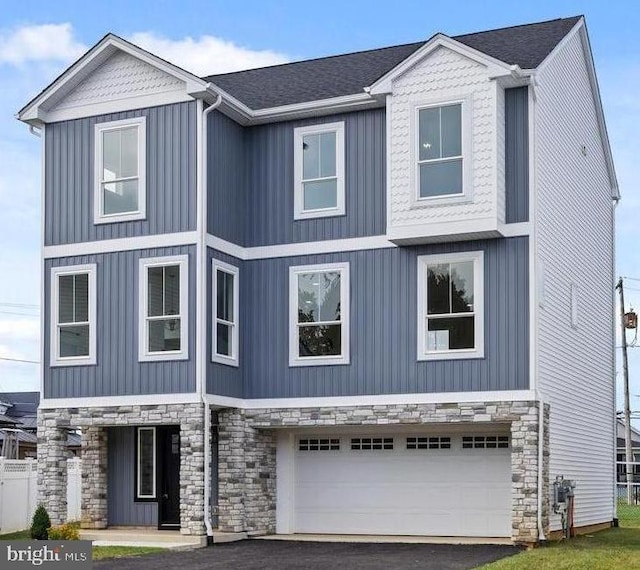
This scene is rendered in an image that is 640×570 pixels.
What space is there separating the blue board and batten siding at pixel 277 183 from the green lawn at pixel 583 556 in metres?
6.89

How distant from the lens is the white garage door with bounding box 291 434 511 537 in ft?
71.9

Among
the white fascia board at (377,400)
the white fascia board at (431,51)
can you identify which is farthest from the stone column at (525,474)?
the white fascia board at (431,51)

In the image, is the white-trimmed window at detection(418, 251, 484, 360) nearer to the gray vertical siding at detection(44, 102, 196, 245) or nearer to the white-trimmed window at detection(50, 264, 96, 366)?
the gray vertical siding at detection(44, 102, 196, 245)

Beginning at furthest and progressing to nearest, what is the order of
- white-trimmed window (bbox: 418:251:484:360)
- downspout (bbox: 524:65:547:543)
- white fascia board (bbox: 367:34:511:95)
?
1. white-trimmed window (bbox: 418:251:484:360)
2. white fascia board (bbox: 367:34:511:95)
3. downspout (bbox: 524:65:547:543)

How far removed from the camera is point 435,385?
21203 mm

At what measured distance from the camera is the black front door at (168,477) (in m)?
22.9

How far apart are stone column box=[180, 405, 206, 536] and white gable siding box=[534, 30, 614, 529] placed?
629 centimetres

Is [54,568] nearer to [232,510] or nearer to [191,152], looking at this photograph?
[232,510]

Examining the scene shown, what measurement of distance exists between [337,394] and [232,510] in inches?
118

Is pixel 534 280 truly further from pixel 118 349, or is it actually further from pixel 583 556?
pixel 118 349

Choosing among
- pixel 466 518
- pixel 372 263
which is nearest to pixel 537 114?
pixel 372 263

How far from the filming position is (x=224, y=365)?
72.6 ft

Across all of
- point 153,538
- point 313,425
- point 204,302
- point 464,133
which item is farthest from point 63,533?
point 464,133

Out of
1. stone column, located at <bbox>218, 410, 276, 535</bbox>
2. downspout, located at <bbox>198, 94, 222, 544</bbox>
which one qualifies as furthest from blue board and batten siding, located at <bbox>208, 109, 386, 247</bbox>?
stone column, located at <bbox>218, 410, 276, 535</bbox>
